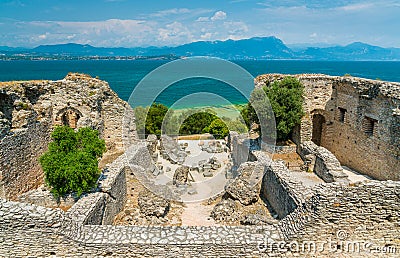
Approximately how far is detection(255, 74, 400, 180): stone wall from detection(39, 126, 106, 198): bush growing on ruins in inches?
478

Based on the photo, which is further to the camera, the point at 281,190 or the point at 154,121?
the point at 154,121

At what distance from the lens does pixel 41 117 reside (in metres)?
15.6

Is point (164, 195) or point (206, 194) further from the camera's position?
point (206, 194)

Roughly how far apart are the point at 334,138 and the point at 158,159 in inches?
407

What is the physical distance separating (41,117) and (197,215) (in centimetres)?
892

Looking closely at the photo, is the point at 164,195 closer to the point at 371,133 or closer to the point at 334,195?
the point at 334,195

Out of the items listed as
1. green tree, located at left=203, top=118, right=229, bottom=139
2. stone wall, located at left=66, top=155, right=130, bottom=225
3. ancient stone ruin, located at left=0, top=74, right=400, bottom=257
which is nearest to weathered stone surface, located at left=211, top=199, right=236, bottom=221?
ancient stone ruin, located at left=0, top=74, right=400, bottom=257

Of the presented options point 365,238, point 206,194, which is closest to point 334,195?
point 365,238

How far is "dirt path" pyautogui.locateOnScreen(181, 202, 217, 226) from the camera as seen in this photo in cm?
1188

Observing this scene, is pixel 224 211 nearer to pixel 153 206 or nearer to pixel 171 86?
pixel 153 206

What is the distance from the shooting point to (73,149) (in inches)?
459

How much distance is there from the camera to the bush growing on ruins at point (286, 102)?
18.1 metres

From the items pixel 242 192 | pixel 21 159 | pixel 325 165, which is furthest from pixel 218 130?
pixel 21 159

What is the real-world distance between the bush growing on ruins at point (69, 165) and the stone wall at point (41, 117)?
1979 mm
